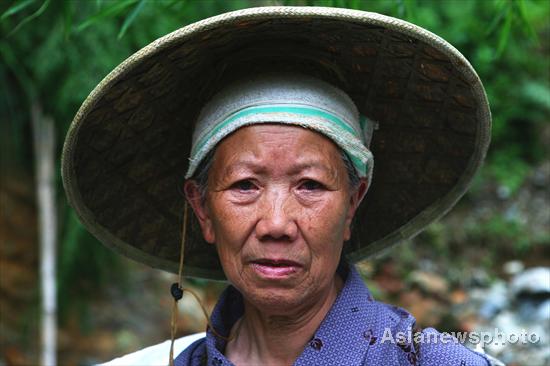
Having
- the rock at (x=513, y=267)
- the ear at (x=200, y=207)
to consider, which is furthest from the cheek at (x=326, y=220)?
the rock at (x=513, y=267)

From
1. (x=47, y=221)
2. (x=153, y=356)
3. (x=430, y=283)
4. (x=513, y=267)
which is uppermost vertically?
(x=513, y=267)

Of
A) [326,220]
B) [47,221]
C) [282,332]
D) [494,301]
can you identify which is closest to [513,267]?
[494,301]

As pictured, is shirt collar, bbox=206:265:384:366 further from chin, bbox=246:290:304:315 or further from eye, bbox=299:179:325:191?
eye, bbox=299:179:325:191

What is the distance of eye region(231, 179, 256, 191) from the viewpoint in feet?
5.77

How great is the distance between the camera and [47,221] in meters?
3.87

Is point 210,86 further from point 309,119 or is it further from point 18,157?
point 18,157

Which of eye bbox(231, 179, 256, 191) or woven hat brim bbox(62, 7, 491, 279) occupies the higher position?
woven hat brim bbox(62, 7, 491, 279)

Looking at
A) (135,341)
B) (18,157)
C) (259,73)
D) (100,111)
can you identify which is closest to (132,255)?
(100,111)

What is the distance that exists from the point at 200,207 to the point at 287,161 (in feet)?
1.01

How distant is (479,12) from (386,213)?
4117mm

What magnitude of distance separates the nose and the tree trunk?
2.26 m

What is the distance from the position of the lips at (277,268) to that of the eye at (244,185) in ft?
0.46

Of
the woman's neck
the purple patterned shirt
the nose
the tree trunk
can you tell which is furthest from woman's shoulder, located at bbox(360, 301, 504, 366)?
the tree trunk

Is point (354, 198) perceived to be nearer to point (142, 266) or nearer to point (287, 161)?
point (287, 161)
